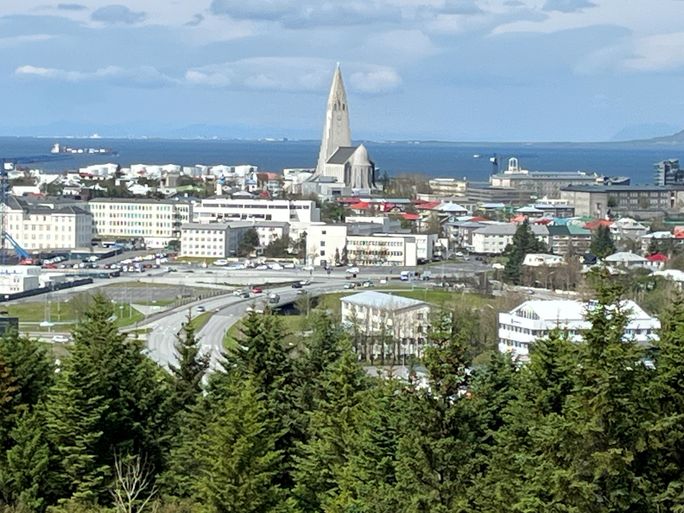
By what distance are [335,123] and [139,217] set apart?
661 inches

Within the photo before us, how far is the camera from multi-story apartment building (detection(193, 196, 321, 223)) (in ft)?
127

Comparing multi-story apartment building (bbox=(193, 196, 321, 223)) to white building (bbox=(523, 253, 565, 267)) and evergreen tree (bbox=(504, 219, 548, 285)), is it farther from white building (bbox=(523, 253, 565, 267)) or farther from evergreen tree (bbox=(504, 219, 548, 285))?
white building (bbox=(523, 253, 565, 267))

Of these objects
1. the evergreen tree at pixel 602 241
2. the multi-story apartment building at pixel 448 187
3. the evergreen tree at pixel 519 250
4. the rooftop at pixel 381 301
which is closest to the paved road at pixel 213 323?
the rooftop at pixel 381 301

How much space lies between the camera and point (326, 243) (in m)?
34.6

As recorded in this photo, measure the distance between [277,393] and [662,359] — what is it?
3.15m

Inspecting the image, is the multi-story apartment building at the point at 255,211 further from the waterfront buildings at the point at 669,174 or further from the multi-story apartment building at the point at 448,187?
the waterfront buildings at the point at 669,174

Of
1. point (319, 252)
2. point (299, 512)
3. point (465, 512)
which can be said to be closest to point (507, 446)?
point (465, 512)

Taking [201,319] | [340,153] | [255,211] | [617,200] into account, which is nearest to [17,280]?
[201,319]

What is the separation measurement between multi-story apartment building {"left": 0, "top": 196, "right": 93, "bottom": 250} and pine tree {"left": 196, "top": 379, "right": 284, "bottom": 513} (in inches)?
1137

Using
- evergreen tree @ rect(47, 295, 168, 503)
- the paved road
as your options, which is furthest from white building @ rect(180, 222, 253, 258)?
evergreen tree @ rect(47, 295, 168, 503)

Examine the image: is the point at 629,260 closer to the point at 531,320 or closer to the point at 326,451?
the point at 531,320

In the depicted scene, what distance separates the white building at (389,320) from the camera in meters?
19.0

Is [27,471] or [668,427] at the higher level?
[668,427]

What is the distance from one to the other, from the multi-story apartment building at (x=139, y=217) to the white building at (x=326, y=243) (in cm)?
566
